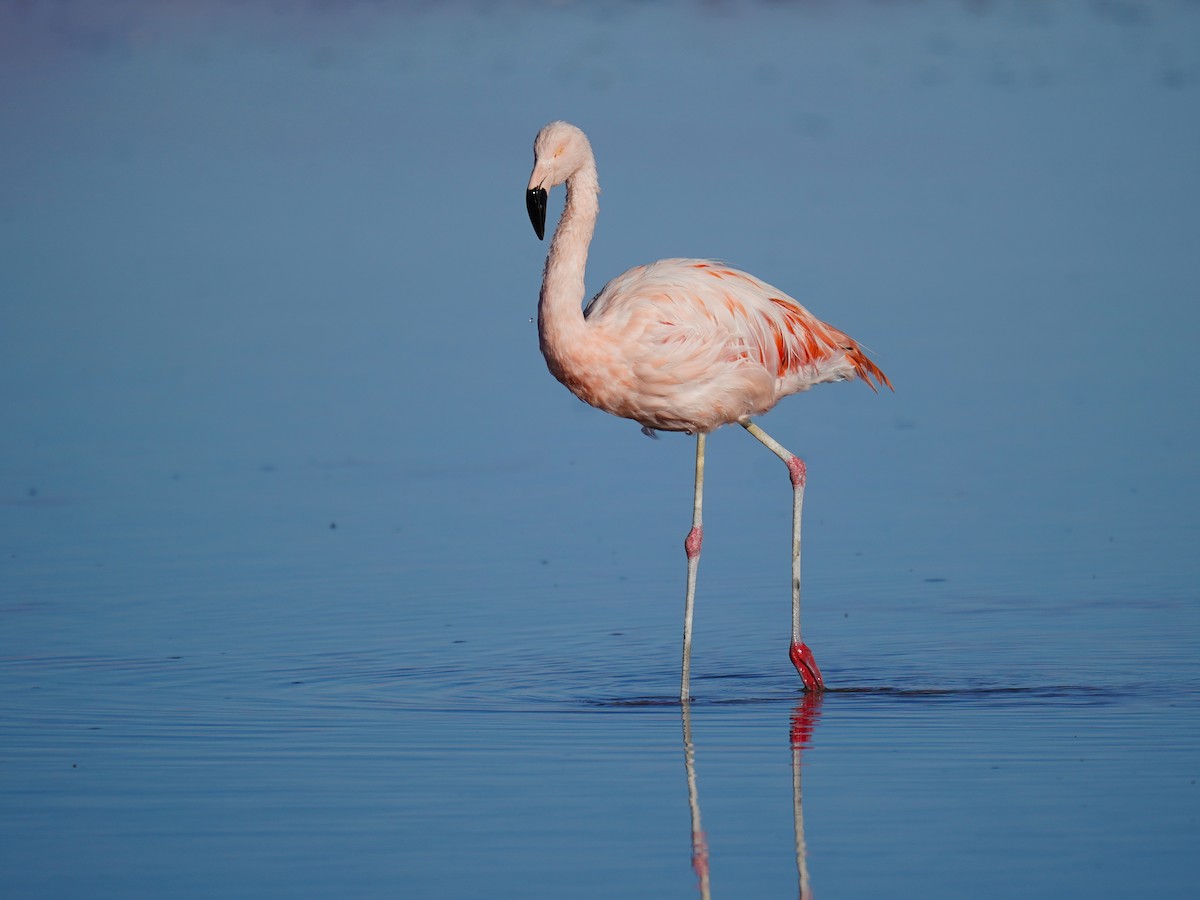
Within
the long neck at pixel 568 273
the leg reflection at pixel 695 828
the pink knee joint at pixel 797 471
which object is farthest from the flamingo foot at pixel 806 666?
the long neck at pixel 568 273

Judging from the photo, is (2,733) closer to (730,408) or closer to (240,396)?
(730,408)

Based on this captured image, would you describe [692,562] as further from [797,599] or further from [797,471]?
[797,471]

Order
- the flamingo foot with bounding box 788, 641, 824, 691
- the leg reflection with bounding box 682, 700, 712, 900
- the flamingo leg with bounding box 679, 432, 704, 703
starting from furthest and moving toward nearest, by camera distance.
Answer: the flamingo foot with bounding box 788, 641, 824, 691, the flamingo leg with bounding box 679, 432, 704, 703, the leg reflection with bounding box 682, 700, 712, 900

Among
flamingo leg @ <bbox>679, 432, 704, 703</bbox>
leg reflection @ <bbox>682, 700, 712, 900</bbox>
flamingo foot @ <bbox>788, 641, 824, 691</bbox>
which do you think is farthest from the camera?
flamingo foot @ <bbox>788, 641, 824, 691</bbox>

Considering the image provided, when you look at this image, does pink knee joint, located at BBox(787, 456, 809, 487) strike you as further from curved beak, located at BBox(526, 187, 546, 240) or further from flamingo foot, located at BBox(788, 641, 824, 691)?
curved beak, located at BBox(526, 187, 546, 240)

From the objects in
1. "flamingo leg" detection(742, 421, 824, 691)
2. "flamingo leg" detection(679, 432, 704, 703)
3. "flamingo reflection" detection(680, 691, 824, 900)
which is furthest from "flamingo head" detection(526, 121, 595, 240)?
"flamingo reflection" detection(680, 691, 824, 900)

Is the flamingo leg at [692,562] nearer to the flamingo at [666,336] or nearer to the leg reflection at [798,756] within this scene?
the flamingo at [666,336]

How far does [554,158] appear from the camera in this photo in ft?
23.3

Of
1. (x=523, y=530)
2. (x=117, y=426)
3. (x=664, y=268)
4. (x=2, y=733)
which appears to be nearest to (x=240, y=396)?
(x=117, y=426)

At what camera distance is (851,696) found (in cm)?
677

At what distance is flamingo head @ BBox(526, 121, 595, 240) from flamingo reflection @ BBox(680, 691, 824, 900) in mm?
1801

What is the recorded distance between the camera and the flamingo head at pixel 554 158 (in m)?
6.97

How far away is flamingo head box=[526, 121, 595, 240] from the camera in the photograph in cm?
697

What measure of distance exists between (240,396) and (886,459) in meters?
3.98
